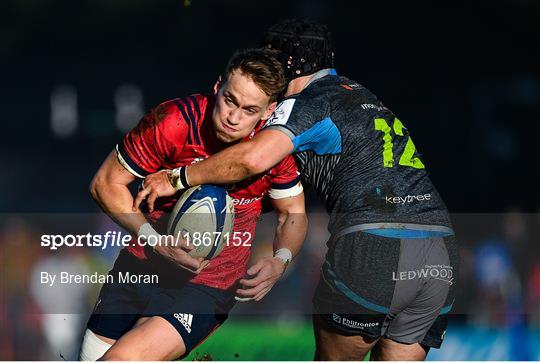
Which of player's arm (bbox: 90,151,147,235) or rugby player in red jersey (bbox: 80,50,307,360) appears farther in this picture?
player's arm (bbox: 90,151,147,235)

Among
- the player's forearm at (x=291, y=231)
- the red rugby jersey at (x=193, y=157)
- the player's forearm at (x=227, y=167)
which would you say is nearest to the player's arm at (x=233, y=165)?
→ the player's forearm at (x=227, y=167)

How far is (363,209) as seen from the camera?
4.55 m

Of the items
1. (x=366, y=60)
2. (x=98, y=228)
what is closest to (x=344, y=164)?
(x=98, y=228)

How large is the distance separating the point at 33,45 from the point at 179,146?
6738 millimetres

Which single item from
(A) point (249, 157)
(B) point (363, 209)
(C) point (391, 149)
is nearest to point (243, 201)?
(A) point (249, 157)

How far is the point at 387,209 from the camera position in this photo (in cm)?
453

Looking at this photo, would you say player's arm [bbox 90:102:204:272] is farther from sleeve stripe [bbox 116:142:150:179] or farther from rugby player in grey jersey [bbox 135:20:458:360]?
rugby player in grey jersey [bbox 135:20:458:360]

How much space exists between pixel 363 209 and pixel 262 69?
0.91 m

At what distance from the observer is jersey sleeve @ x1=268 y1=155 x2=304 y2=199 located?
4.98 metres

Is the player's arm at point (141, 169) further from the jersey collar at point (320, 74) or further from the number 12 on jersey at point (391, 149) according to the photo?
the number 12 on jersey at point (391, 149)

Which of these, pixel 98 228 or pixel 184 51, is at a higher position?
pixel 184 51

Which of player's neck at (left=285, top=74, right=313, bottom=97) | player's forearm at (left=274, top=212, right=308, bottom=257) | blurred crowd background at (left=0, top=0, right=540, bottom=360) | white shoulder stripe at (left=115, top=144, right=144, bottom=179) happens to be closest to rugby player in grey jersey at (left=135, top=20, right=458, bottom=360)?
player's neck at (left=285, top=74, right=313, bottom=97)

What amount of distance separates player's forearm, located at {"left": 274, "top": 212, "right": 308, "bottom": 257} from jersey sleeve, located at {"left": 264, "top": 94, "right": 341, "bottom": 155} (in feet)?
2.08

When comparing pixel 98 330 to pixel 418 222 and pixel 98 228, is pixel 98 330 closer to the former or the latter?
pixel 418 222
